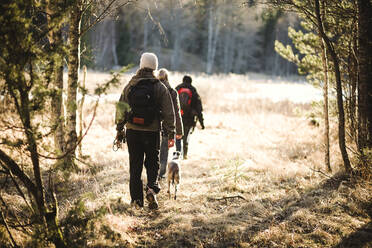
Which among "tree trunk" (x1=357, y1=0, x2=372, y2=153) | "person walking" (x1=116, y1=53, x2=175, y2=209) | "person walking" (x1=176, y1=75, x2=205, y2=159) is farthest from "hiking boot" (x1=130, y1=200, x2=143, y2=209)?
"tree trunk" (x1=357, y1=0, x2=372, y2=153)

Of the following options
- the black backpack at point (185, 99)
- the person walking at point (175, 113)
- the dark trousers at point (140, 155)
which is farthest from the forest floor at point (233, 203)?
the black backpack at point (185, 99)

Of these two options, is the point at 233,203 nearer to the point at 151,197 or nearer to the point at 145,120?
the point at 151,197

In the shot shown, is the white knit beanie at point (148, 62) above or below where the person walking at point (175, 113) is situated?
above

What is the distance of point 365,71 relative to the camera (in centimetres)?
479

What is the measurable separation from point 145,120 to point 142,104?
0.21 m

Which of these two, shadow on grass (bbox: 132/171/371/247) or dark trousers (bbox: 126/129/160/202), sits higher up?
dark trousers (bbox: 126/129/160/202)

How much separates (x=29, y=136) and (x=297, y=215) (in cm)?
340

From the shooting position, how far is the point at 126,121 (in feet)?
13.2

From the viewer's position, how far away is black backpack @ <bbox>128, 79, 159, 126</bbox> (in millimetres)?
3795

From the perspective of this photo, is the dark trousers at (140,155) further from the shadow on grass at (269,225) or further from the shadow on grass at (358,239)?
the shadow on grass at (358,239)

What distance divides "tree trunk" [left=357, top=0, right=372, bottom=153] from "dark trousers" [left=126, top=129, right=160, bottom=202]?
3387 millimetres

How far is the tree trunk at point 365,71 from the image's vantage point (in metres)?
4.68

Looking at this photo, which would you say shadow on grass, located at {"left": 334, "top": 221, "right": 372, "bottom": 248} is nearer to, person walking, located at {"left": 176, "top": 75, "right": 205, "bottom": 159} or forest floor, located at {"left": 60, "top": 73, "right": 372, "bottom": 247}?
forest floor, located at {"left": 60, "top": 73, "right": 372, "bottom": 247}


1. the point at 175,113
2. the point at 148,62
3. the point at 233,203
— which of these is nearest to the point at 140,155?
the point at 175,113
